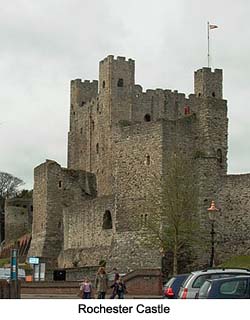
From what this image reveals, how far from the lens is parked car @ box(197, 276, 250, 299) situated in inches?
977

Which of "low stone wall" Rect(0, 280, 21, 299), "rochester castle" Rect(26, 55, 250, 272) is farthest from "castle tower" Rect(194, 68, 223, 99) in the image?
"low stone wall" Rect(0, 280, 21, 299)

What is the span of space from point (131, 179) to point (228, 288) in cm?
3499

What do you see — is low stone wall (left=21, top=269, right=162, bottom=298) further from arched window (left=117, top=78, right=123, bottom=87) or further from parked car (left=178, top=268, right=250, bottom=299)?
arched window (left=117, top=78, right=123, bottom=87)

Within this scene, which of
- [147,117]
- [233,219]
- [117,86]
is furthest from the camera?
[147,117]

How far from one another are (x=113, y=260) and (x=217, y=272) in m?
32.8

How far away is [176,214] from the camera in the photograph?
5556 centimetres

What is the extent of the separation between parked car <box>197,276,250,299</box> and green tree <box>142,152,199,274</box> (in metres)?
29.4

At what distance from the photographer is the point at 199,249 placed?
57188mm

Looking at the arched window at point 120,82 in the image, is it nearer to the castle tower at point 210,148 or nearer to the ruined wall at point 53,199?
the ruined wall at point 53,199

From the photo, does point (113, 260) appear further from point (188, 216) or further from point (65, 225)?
point (65, 225)

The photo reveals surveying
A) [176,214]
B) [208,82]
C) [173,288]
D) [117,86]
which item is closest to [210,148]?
[176,214]

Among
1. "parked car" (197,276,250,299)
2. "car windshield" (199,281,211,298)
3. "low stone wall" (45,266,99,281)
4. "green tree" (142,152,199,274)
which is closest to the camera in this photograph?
"parked car" (197,276,250,299)

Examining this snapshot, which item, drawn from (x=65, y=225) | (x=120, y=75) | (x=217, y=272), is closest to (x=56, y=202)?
(x=65, y=225)

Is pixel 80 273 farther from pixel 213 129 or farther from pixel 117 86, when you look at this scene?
pixel 117 86
